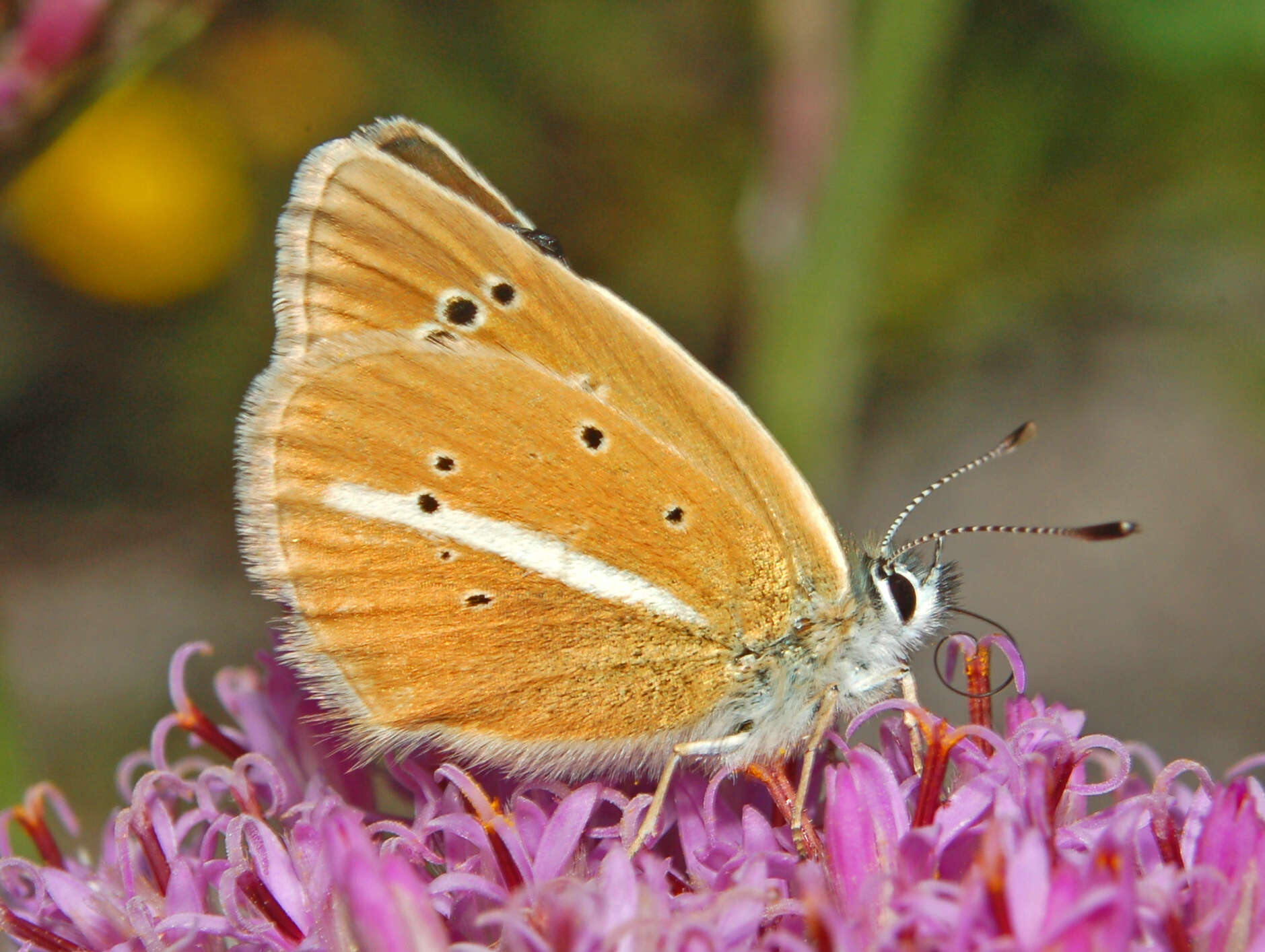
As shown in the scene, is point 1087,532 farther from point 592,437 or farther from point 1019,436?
point 592,437

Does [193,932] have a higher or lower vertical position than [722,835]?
lower

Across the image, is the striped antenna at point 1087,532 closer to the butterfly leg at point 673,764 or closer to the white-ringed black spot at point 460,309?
the butterfly leg at point 673,764

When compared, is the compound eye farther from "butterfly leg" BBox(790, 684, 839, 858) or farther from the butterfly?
"butterfly leg" BBox(790, 684, 839, 858)

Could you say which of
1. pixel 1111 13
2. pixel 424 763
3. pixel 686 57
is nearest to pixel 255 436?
pixel 424 763

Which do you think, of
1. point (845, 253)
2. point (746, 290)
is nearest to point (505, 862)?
point (845, 253)

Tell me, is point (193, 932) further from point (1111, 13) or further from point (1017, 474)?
point (1017, 474)
